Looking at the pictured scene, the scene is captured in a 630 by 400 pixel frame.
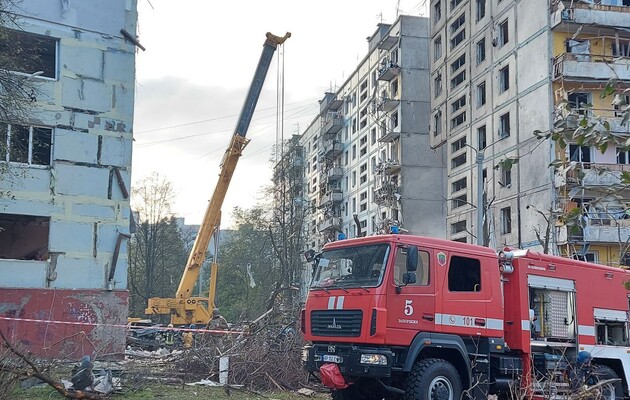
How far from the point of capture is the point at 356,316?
1075 cm

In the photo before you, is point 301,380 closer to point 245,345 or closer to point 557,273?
point 245,345

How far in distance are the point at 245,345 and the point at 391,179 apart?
131 ft

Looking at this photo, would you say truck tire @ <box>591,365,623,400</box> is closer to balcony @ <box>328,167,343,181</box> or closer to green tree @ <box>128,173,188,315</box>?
green tree @ <box>128,173,188,315</box>

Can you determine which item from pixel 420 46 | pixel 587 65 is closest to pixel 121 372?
pixel 587 65

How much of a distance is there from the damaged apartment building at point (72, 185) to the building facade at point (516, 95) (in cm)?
1449

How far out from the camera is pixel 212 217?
24.2m

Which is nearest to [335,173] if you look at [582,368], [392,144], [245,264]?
[392,144]

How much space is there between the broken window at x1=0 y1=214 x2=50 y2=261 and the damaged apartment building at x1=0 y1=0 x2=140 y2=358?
3 centimetres

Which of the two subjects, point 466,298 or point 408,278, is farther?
point 466,298

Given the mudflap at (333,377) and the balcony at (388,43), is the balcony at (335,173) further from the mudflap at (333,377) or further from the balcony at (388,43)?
the mudflap at (333,377)

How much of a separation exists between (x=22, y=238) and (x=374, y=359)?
14611 millimetres

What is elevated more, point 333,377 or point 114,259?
point 114,259

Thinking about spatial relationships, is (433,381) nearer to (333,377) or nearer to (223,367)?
(333,377)

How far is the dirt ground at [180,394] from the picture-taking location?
11797mm
